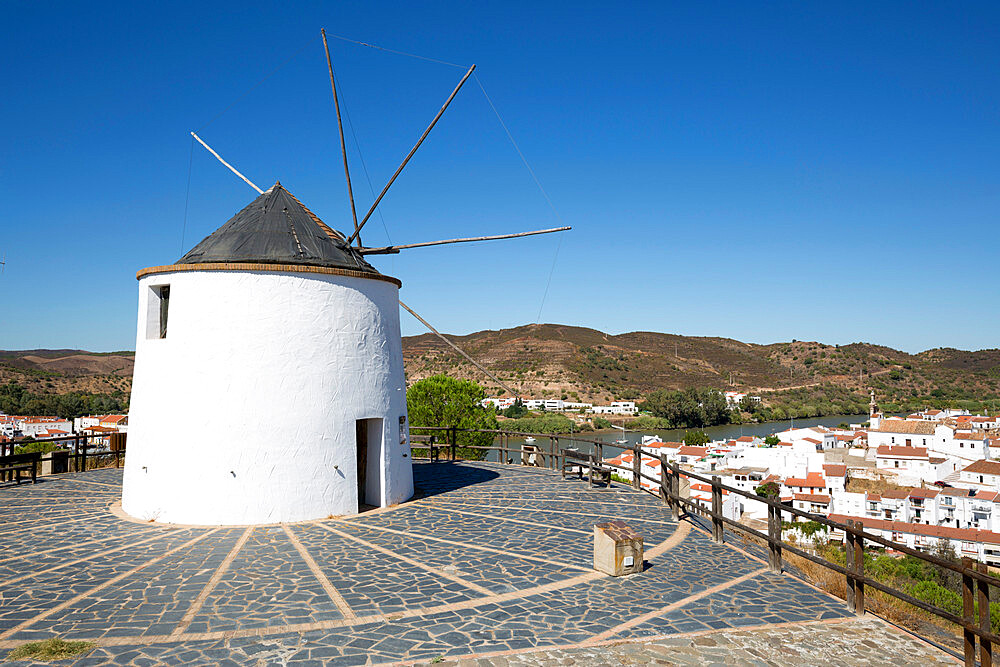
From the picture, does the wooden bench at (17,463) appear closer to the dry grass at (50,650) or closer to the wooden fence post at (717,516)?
the dry grass at (50,650)

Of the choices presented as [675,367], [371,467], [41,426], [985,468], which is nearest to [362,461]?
[371,467]

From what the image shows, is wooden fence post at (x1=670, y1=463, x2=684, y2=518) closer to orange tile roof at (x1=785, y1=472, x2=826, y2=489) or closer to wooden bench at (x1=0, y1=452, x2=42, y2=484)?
wooden bench at (x1=0, y1=452, x2=42, y2=484)

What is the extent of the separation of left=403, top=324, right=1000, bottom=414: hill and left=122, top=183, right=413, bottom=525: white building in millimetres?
67182

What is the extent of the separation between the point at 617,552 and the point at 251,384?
6082 millimetres

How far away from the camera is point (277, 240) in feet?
35.0

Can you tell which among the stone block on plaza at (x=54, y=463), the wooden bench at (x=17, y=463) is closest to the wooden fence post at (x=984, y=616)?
the wooden bench at (x=17, y=463)

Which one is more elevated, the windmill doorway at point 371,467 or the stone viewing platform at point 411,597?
the windmill doorway at point 371,467

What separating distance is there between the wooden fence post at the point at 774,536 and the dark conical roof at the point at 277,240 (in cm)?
733

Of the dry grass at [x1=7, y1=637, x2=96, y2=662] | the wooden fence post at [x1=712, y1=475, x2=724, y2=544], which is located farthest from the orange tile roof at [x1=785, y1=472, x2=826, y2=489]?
the dry grass at [x1=7, y1=637, x2=96, y2=662]

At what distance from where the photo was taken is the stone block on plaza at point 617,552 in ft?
24.2

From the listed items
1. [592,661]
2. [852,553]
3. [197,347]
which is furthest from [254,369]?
[852,553]

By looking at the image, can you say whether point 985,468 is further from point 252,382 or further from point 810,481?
point 252,382

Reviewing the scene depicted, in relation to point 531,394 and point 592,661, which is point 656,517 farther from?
point 531,394

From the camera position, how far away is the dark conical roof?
10.2 meters
